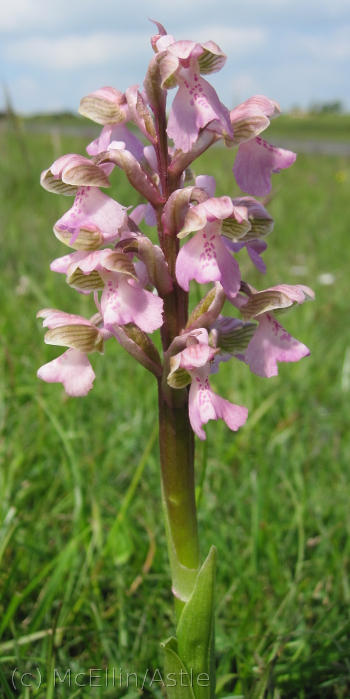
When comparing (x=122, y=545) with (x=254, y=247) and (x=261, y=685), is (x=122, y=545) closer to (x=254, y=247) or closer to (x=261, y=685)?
(x=261, y=685)

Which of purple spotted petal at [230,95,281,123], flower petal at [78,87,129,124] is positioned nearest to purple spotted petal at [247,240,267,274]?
purple spotted petal at [230,95,281,123]

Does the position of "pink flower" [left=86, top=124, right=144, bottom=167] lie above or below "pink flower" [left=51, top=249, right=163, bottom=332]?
above

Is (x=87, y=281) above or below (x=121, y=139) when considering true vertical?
below

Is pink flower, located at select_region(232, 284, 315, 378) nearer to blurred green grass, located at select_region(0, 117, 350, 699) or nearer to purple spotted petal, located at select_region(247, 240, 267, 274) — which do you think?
purple spotted petal, located at select_region(247, 240, 267, 274)

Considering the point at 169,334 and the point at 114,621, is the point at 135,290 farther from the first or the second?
the point at 114,621

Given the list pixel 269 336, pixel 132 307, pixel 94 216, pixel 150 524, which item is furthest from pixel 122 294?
pixel 150 524
